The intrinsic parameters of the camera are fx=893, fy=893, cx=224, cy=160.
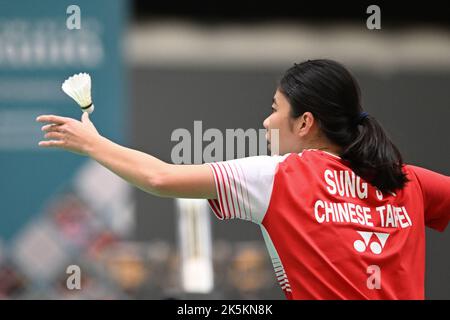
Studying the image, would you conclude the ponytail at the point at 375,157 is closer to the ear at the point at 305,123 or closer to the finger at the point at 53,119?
the ear at the point at 305,123

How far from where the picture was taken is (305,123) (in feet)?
8.03

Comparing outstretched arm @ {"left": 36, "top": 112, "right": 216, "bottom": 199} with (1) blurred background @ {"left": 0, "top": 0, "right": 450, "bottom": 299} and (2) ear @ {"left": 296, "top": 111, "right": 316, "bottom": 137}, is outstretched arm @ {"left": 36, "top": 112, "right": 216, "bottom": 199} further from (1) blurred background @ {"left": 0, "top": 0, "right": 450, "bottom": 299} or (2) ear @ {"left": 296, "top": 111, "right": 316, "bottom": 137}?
(1) blurred background @ {"left": 0, "top": 0, "right": 450, "bottom": 299}

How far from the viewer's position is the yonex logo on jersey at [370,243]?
228 cm

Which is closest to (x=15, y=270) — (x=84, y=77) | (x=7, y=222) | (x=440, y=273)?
(x=7, y=222)

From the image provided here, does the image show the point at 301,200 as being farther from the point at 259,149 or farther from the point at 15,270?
the point at 15,270

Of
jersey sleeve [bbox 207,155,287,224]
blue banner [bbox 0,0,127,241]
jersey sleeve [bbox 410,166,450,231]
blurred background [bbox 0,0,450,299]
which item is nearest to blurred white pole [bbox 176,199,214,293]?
blurred background [bbox 0,0,450,299]

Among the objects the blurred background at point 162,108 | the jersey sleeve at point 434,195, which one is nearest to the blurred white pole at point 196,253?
the blurred background at point 162,108

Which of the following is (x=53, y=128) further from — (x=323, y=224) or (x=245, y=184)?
(x=323, y=224)

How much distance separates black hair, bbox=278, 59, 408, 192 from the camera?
236cm

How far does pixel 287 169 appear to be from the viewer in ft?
7.56

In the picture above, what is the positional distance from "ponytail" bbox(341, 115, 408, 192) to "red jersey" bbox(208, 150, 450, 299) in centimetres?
3

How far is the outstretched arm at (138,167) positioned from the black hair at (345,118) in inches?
14.6

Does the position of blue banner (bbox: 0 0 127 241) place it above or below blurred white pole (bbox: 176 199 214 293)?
above

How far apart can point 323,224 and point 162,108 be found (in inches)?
284
